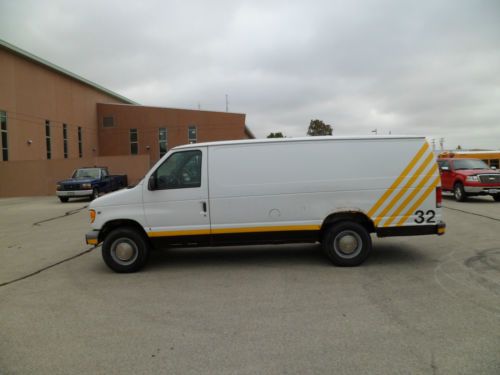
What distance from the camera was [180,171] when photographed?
6.08m

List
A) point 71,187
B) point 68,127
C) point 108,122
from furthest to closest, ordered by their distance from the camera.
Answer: point 108,122 < point 68,127 < point 71,187

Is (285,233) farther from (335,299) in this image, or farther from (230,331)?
(230,331)

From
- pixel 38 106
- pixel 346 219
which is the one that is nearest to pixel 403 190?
pixel 346 219

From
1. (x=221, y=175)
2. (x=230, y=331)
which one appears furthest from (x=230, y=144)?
(x=230, y=331)

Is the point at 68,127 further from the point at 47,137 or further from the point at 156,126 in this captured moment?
the point at 156,126

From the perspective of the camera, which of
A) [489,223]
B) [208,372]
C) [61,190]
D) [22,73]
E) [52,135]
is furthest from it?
[52,135]

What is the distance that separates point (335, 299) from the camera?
4.61 meters

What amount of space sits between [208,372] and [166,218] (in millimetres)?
3269

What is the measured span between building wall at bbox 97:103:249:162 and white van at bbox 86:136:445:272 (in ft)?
115

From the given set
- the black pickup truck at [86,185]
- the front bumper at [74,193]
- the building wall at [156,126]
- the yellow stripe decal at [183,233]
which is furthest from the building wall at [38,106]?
the yellow stripe decal at [183,233]

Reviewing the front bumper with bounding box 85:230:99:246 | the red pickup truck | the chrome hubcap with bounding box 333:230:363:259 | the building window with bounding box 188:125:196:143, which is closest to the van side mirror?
the front bumper with bounding box 85:230:99:246

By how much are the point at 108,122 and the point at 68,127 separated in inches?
257

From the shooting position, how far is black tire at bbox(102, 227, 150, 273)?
604cm

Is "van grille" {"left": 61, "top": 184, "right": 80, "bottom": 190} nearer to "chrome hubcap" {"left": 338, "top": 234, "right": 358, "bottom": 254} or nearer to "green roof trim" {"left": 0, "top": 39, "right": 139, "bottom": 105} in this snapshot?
"green roof trim" {"left": 0, "top": 39, "right": 139, "bottom": 105}
